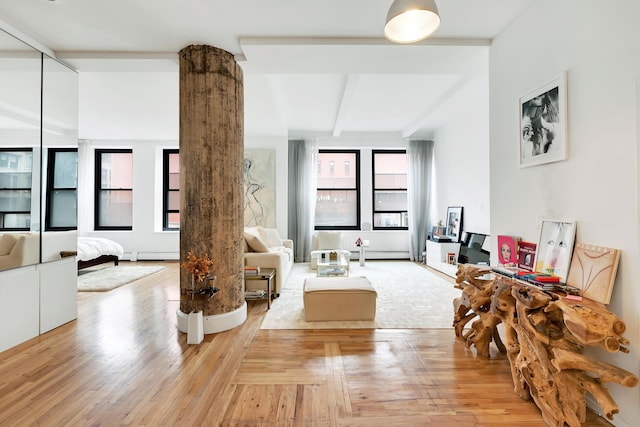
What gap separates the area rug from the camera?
458 cm

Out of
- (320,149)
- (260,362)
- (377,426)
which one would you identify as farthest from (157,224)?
(377,426)

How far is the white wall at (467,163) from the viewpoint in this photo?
16.2 ft

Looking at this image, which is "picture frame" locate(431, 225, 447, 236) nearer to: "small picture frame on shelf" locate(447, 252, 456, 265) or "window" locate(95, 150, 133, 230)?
"small picture frame on shelf" locate(447, 252, 456, 265)

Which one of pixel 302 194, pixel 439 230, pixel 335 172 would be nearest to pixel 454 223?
pixel 439 230

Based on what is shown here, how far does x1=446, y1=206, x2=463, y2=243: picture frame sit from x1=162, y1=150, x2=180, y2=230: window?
617cm

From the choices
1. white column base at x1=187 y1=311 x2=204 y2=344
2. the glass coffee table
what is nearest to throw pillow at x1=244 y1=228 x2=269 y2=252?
the glass coffee table

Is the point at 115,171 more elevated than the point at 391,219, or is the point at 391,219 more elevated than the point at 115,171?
the point at 115,171

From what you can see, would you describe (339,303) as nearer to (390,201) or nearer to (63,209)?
(63,209)

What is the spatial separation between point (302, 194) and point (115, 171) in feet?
14.9

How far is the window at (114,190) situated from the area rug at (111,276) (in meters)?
1.50

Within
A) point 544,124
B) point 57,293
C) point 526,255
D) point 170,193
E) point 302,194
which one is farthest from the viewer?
point 170,193

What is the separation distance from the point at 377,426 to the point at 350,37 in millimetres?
3015

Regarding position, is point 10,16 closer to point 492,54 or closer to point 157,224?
point 492,54

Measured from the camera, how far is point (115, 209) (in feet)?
23.2
